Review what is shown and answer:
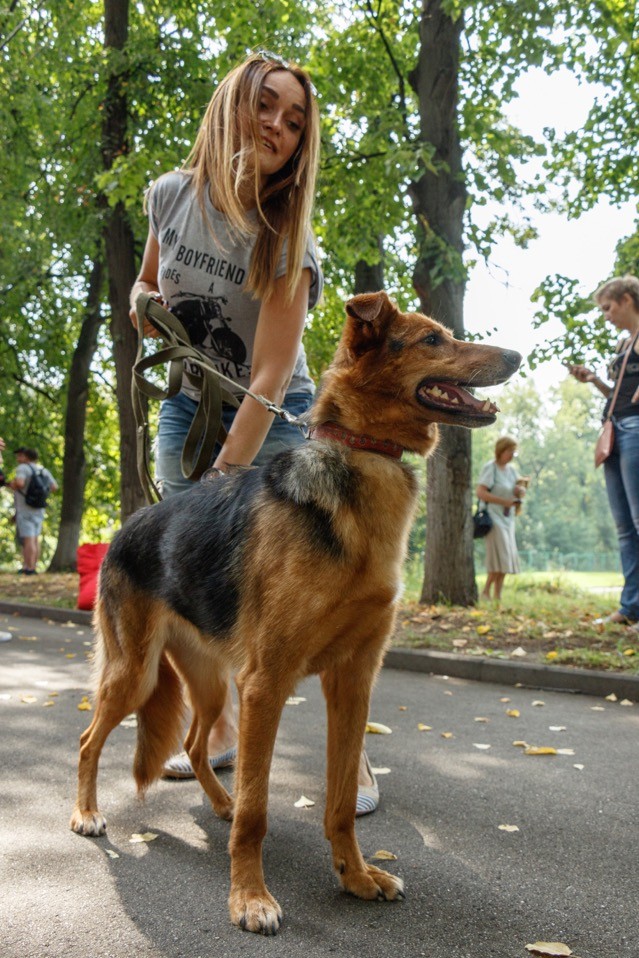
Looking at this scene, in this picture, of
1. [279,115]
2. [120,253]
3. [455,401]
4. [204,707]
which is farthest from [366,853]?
[120,253]

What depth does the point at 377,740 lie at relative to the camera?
494 centimetres

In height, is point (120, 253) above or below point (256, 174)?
above

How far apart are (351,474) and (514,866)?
5.14 ft

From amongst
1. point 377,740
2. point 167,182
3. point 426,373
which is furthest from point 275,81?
point 377,740

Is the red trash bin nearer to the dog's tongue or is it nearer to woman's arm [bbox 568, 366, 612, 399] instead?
woman's arm [bbox 568, 366, 612, 399]

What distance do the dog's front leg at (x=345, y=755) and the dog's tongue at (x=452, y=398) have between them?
3.04 feet

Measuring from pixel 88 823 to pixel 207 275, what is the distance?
231cm

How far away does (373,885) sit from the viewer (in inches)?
Result: 107

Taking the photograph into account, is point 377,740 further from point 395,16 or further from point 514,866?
point 395,16

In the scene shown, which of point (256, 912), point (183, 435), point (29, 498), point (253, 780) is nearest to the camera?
point (256, 912)

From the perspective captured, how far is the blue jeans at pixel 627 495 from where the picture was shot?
7504 millimetres

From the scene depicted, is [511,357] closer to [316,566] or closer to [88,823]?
[316,566]

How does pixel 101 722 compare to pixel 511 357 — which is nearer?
pixel 511 357

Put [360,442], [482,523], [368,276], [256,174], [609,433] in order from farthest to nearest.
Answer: [368,276] → [482,523] → [609,433] → [256,174] → [360,442]
